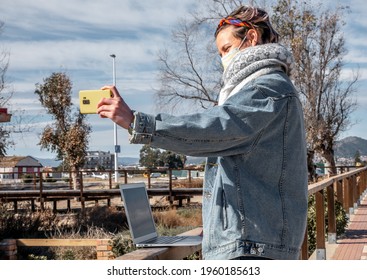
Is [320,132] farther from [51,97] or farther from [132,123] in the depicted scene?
→ [132,123]

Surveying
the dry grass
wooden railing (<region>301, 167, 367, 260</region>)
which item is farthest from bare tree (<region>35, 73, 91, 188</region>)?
wooden railing (<region>301, 167, 367, 260</region>)

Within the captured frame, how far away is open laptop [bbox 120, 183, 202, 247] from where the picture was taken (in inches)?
76.8

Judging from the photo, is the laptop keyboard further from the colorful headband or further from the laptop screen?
the colorful headband

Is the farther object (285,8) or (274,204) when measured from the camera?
(285,8)

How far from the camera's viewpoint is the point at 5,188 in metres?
26.3

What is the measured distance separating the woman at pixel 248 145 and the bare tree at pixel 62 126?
27.9 m

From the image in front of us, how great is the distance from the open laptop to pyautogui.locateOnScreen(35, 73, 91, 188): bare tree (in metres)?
27.0

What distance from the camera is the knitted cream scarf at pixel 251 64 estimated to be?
139 centimetres

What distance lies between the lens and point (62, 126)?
29562mm

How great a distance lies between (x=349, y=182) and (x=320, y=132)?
11.1m

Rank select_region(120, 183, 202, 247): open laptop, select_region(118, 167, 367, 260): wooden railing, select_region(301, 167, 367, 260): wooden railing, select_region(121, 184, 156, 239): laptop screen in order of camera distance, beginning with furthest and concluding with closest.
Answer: select_region(301, 167, 367, 260): wooden railing, select_region(121, 184, 156, 239): laptop screen, select_region(120, 183, 202, 247): open laptop, select_region(118, 167, 367, 260): wooden railing

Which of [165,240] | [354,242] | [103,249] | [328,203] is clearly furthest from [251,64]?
[103,249]

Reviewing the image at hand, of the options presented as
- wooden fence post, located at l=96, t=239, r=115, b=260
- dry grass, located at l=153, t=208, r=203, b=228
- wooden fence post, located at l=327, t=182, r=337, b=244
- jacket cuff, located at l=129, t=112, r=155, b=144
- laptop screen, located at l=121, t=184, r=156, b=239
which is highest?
jacket cuff, located at l=129, t=112, r=155, b=144

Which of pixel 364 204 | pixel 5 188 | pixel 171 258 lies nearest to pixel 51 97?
pixel 5 188
